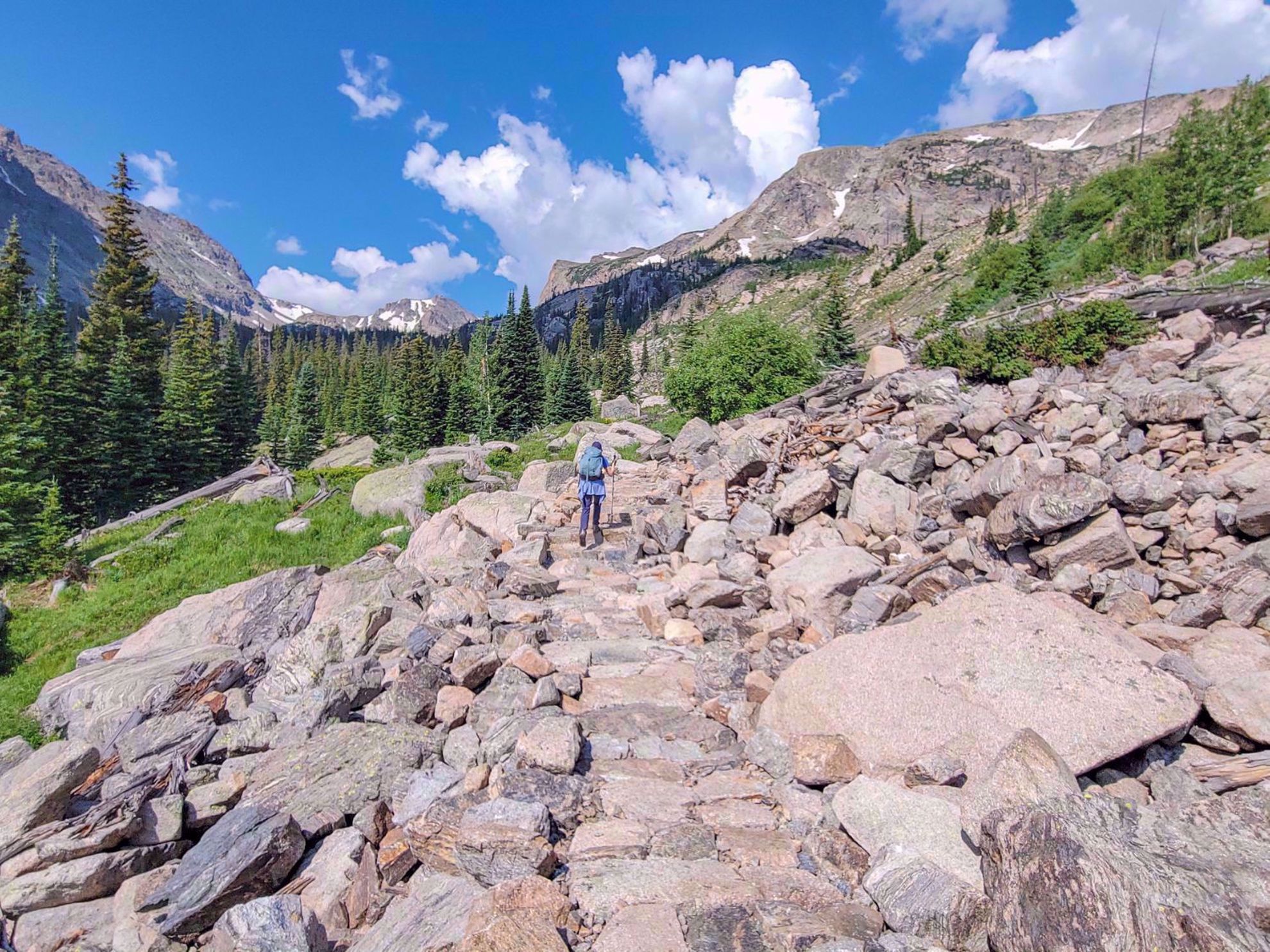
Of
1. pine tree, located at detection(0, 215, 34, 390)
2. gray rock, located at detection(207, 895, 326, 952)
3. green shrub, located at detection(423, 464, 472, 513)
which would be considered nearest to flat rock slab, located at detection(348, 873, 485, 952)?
gray rock, located at detection(207, 895, 326, 952)

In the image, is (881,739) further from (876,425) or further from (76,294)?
(76,294)

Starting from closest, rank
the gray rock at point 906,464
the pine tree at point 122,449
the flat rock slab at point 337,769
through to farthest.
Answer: the flat rock slab at point 337,769 → the gray rock at point 906,464 → the pine tree at point 122,449

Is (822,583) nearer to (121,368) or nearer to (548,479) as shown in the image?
(548,479)

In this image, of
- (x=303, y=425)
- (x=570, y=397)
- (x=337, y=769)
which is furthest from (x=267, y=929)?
(x=303, y=425)

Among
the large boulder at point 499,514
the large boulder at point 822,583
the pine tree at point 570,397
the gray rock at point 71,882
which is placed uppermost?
the pine tree at point 570,397

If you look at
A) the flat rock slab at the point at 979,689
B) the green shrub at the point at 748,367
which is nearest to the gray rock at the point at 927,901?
the flat rock slab at the point at 979,689

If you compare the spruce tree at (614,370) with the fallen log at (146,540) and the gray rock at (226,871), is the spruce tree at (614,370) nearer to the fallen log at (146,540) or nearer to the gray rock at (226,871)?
the fallen log at (146,540)

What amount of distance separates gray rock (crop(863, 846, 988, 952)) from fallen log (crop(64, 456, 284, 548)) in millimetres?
19547

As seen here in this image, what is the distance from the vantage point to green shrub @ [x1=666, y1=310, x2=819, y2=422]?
66.5ft

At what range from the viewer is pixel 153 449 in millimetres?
27250

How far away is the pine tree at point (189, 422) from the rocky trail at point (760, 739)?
24766 millimetres

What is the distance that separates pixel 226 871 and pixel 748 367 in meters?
19.3

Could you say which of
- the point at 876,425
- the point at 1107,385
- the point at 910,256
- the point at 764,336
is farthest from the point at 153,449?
the point at 910,256

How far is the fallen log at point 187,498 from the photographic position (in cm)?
1664
